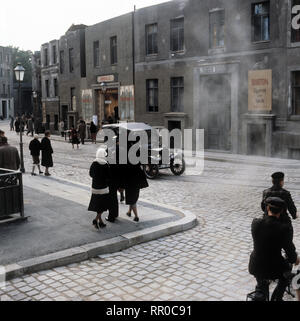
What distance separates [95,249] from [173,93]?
17722 millimetres

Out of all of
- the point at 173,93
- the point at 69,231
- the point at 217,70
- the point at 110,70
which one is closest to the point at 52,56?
the point at 110,70

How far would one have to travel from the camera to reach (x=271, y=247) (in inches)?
173

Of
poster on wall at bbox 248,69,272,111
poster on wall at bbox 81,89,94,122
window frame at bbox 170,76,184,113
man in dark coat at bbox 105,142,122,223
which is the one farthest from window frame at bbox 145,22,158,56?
man in dark coat at bbox 105,142,122,223

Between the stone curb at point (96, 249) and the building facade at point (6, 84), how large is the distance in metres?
75.3

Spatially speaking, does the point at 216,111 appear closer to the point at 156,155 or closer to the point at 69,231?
the point at 156,155

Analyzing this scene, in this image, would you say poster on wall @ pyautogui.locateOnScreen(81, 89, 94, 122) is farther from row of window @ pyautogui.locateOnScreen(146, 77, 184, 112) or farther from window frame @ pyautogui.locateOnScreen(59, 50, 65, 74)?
row of window @ pyautogui.locateOnScreen(146, 77, 184, 112)

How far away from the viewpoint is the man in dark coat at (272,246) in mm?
4363

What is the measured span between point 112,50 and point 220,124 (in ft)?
37.6

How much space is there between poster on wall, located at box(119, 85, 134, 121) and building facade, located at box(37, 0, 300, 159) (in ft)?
0.22

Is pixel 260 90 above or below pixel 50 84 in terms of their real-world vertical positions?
below

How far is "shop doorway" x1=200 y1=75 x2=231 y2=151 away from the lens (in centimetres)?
2097

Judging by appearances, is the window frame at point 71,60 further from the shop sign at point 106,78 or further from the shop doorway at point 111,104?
the shop doorway at point 111,104

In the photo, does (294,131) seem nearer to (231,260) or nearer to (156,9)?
(156,9)

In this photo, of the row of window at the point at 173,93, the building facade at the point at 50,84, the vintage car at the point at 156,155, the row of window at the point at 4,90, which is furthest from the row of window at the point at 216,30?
the row of window at the point at 4,90
